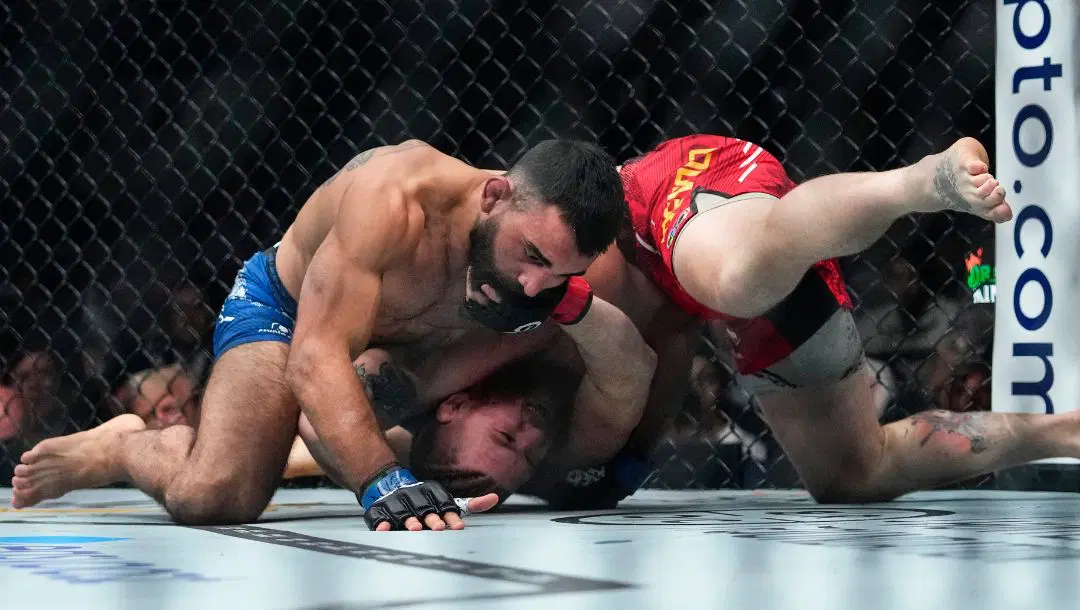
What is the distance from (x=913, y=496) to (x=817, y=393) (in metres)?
0.40

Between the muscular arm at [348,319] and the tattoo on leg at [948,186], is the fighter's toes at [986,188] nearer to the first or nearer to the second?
the tattoo on leg at [948,186]

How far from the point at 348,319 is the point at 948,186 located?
68 centimetres

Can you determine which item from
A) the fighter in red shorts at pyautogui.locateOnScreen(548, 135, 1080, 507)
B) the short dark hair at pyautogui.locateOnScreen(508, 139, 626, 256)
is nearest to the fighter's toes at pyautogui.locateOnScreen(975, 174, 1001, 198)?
the fighter in red shorts at pyautogui.locateOnScreen(548, 135, 1080, 507)

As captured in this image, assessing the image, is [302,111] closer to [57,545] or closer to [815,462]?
[815,462]

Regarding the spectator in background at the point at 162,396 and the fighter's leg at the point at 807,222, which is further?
the spectator in background at the point at 162,396

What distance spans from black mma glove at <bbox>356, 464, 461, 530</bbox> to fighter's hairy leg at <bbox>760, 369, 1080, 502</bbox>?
0.64m

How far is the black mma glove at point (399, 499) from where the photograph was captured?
1399 millimetres

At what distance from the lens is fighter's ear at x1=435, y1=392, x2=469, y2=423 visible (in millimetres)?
1755

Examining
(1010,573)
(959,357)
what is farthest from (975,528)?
(959,357)

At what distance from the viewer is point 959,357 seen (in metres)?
2.61

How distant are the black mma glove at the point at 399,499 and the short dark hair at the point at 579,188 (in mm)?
321

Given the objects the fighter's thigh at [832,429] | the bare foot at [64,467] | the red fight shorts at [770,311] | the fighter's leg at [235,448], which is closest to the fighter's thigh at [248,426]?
the fighter's leg at [235,448]

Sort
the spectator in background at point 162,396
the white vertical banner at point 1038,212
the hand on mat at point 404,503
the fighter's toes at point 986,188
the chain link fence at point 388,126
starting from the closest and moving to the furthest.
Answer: the fighter's toes at point 986,188 < the hand on mat at point 404,503 < the white vertical banner at point 1038,212 < the chain link fence at point 388,126 < the spectator in background at point 162,396

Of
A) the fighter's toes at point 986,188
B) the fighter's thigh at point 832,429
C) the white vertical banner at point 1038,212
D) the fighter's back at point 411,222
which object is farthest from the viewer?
the white vertical banner at point 1038,212
